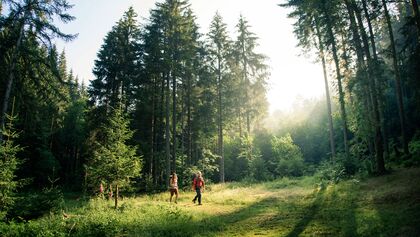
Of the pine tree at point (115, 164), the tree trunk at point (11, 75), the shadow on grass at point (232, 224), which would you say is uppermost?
the tree trunk at point (11, 75)

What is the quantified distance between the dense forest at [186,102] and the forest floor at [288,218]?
2.68 meters

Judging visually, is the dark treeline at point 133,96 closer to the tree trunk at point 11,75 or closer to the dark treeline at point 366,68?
the tree trunk at point 11,75

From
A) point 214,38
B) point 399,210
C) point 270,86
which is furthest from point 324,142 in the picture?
point 399,210

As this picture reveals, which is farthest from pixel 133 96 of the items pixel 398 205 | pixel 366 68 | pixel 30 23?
pixel 398 205

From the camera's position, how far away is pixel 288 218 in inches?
489

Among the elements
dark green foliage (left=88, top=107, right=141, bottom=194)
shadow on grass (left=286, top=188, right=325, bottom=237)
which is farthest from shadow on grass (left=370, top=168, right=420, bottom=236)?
dark green foliage (left=88, top=107, right=141, bottom=194)

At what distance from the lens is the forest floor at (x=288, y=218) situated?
32.2ft

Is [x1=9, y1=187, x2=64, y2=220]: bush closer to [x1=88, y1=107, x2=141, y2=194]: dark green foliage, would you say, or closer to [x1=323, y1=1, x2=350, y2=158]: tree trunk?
[x1=88, y1=107, x2=141, y2=194]: dark green foliage

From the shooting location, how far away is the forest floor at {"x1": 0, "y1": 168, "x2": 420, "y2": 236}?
983 cm

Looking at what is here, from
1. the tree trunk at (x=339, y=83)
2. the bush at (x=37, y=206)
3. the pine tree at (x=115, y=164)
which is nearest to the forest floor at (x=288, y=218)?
the pine tree at (x=115, y=164)

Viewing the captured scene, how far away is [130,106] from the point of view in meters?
33.3

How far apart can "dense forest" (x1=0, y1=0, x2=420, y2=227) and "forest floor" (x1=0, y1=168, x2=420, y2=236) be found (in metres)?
2.68

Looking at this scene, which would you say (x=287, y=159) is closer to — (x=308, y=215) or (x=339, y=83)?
(x=339, y=83)

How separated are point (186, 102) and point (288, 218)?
2403cm
